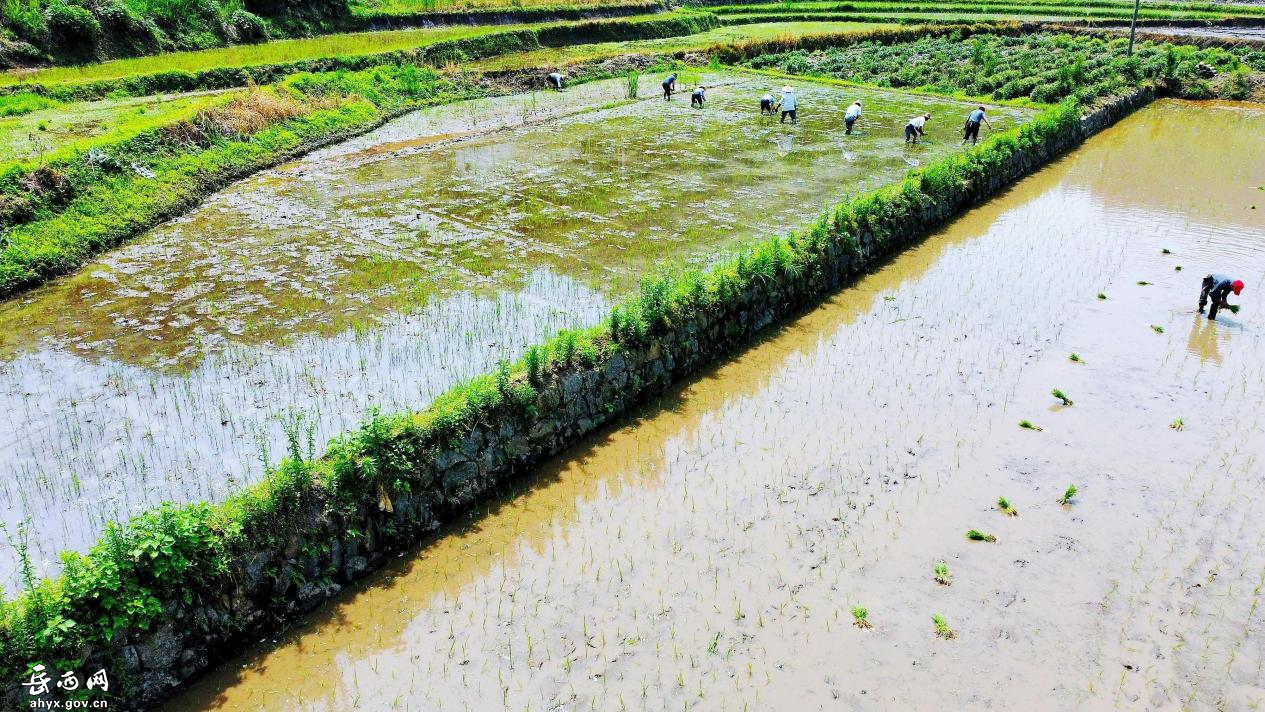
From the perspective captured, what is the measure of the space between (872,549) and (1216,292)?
23.9 ft

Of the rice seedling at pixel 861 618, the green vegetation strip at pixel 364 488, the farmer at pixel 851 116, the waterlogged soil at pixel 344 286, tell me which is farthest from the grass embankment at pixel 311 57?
the rice seedling at pixel 861 618

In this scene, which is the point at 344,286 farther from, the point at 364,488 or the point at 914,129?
the point at 914,129

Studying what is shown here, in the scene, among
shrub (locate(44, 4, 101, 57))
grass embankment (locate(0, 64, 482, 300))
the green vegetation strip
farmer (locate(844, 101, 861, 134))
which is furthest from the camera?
shrub (locate(44, 4, 101, 57))

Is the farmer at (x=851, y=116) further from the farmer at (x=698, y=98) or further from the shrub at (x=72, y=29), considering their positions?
the shrub at (x=72, y=29)

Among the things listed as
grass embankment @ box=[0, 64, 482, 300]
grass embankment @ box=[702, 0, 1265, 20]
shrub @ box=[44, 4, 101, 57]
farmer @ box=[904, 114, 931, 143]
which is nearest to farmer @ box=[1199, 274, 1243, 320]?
farmer @ box=[904, 114, 931, 143]

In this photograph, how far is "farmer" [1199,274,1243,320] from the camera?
1041cm

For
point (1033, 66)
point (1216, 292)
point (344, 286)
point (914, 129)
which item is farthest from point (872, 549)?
point (1033, 66)

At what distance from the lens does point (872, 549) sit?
6758 mm

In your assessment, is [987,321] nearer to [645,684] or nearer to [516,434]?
[516,434]

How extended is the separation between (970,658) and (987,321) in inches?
247

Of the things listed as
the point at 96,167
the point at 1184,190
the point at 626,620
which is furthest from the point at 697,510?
the point at 1184,190

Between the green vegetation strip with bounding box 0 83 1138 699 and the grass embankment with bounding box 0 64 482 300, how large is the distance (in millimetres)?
7436

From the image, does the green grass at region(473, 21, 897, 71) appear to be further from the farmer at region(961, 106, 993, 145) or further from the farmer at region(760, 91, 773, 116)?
the farmer at region(961, 106, 993, 145)

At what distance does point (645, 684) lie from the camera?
18.2 feet
